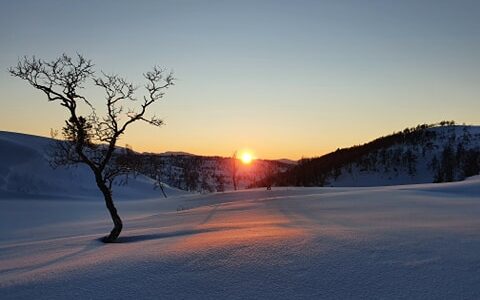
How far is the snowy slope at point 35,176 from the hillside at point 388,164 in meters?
101

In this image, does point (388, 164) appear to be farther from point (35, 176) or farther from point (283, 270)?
point (283, 270)

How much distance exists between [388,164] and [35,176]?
142807 millimetres

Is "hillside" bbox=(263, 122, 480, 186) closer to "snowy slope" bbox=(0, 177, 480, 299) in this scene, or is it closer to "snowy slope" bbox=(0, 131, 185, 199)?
"snowy slope" bbox=(0, 131, 185, 199)

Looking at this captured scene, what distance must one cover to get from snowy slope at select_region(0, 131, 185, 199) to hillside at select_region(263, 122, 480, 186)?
101 meters

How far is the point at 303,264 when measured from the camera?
6938 millimetres

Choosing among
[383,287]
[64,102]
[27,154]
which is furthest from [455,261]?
[27,154]

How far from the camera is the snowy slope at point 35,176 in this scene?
5441 cm

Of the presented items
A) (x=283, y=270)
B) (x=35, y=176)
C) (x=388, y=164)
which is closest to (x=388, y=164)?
(x=388, y=164)

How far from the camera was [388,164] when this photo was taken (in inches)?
6708

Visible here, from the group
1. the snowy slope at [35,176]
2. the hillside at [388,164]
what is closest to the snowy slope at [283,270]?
the snowy slope at [35,176]

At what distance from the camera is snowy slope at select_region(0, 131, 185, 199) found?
2142 inches

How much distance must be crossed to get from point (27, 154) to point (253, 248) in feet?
214

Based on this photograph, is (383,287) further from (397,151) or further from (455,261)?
(397,151)

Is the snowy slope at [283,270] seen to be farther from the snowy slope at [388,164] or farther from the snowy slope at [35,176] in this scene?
the snowy slope at [388,164]
